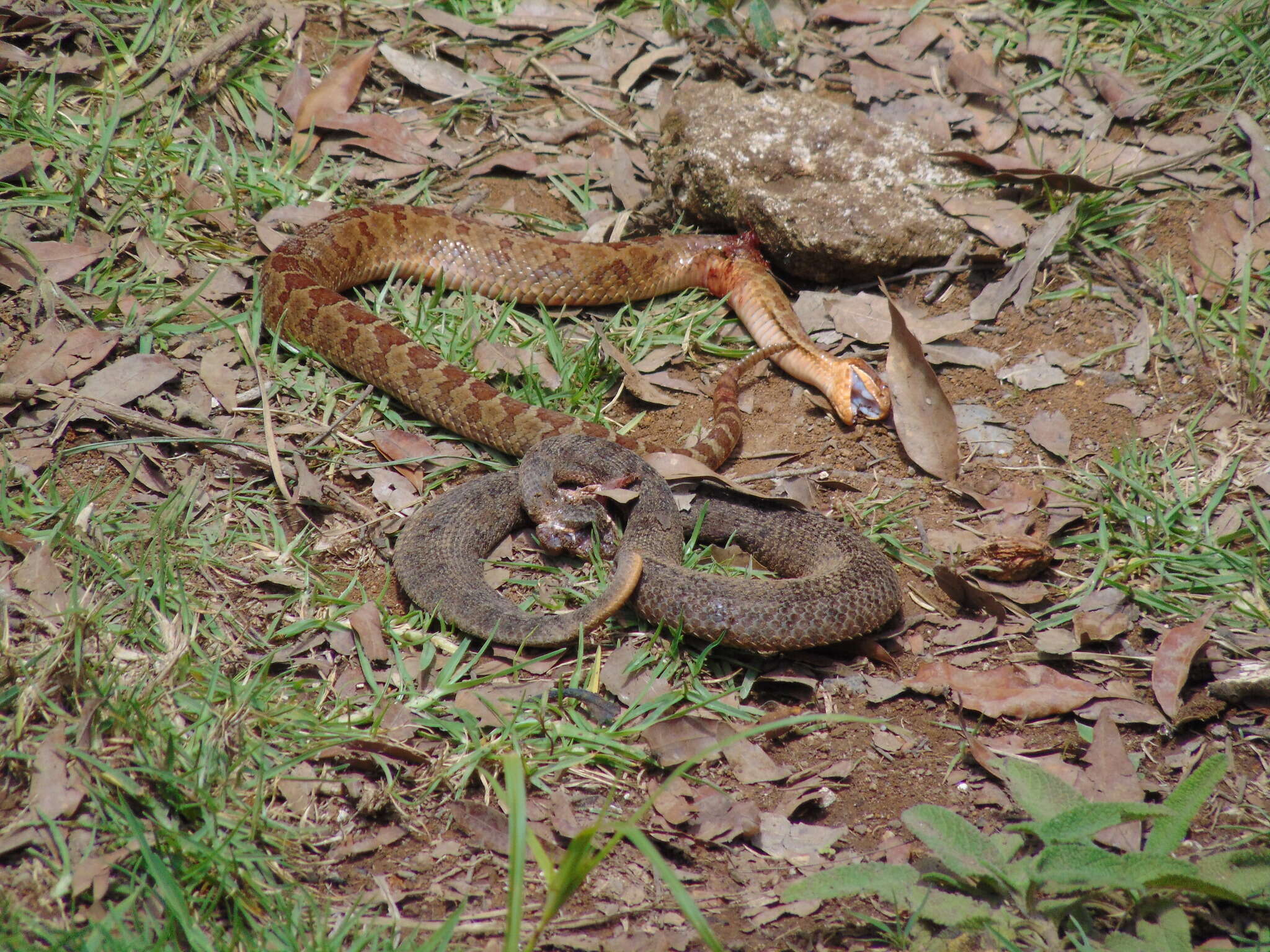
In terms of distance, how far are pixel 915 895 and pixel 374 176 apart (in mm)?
5586

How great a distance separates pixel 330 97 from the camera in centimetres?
660

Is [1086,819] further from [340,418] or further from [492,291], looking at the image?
[492,291]

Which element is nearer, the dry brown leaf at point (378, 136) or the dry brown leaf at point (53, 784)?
the dry brown leaf at point (53, 784)

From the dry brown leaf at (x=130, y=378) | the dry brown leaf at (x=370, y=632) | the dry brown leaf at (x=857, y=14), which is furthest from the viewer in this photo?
the dry brown leaf at (x=857, y=14)

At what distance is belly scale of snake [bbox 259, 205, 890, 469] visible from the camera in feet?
17.0

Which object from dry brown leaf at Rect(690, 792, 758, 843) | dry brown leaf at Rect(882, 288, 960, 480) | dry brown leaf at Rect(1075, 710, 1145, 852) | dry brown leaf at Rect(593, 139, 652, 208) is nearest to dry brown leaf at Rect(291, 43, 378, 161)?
dry brown leaf at Rect(593, 139, 652, 208)

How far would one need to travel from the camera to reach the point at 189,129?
602 centimetres

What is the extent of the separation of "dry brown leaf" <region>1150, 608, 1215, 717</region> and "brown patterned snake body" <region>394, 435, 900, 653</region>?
42.2 inches

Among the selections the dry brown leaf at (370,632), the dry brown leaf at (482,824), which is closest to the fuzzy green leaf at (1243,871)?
the dry brown leaf at (482,824)

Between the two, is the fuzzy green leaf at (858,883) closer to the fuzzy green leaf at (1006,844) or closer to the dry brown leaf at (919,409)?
the fuzzy green leaf at (1006,844)

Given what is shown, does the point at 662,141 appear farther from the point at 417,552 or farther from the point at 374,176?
the point at 417,552

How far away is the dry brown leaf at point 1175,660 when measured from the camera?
12.6 ft

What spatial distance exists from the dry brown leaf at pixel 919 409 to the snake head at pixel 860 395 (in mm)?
75

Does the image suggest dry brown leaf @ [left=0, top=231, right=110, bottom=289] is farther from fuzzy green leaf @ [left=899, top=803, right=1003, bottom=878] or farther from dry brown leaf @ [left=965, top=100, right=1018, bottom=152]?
dry brown leaf @ [left=965, top=100, right=1018, bottom=152]
